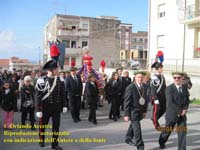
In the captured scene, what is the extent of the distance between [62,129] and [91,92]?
5.57 ft

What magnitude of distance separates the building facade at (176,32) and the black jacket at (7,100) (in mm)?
15578

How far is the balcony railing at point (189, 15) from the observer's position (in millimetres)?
23273

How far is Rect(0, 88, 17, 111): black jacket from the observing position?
343 inches

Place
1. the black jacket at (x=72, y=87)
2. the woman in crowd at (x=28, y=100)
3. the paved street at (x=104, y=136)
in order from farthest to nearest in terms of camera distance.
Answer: the black jacket at (x=72, y=87)
the woman in crowd at (x=28, y=100)
the paved street at (x=104, y=136)

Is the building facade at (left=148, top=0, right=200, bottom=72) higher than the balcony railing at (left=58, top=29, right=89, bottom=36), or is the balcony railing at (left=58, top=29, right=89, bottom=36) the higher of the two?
the balcony railing at (left=58, top=29, right=89, bottom=36)

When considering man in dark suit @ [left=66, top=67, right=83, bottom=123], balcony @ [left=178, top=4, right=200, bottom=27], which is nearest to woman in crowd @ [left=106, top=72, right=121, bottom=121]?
man in dark suit @ [left=66, top=67, right=83, bottom=123]

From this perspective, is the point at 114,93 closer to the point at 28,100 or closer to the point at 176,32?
the point at 28,100

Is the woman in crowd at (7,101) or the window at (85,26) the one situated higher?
the window at (85,26)

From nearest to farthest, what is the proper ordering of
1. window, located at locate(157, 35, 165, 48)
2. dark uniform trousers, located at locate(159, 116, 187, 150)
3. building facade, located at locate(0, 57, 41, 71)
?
1. dark uniform trousers, located at locate(159, 116, 187, 150)
2. window, located at locate(157, 35, 165, 48)
3. building facade, located at locate(0, 57, 41, 71)

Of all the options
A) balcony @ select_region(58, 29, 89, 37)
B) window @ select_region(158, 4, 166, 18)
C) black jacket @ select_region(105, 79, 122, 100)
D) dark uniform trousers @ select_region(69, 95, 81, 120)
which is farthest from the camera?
balcony @ select_region(58, 29, 89, 37)

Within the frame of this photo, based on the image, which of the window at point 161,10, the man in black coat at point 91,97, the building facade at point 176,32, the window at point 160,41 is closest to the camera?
the man in black coat at point 91,97

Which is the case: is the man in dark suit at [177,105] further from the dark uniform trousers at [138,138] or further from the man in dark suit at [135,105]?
the dark uniform trousers at [138,138]

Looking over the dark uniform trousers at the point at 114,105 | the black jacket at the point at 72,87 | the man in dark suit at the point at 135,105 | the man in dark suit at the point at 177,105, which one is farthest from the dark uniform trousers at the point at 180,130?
the black jacket at the point at 72,87

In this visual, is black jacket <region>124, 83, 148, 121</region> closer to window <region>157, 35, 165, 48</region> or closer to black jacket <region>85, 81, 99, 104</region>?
black jacket <region>85, 81, 99, 104</region>
